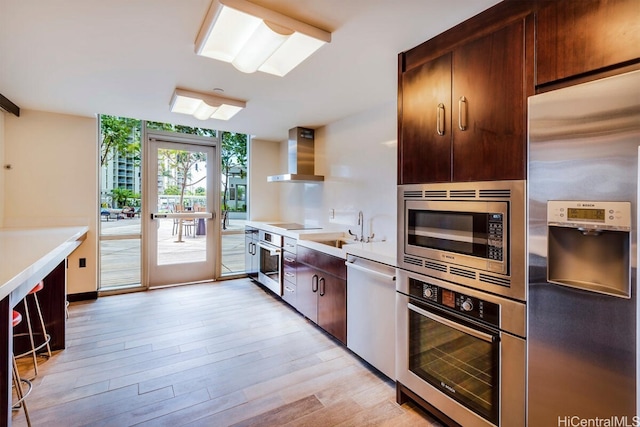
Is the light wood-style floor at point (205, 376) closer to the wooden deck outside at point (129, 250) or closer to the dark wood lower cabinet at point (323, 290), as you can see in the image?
the dark wood lower cabinet at point (323, 290)

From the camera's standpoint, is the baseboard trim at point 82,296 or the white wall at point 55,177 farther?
the baseboard trim at point 82,296

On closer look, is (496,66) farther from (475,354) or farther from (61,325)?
(61,325)

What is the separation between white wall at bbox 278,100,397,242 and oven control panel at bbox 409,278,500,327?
1.20 metres

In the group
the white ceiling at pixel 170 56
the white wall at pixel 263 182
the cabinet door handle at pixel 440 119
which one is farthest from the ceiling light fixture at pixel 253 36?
the white wall at pixel 263 182

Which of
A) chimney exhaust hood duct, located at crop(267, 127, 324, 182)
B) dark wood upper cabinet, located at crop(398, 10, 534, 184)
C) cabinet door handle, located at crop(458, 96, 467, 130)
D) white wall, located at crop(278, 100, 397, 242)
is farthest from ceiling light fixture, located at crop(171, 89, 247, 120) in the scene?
cabinet door handle, located at crop(458, 96, 467, 130)

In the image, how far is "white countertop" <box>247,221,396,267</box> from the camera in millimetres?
2227

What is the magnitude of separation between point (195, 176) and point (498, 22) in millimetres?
4326

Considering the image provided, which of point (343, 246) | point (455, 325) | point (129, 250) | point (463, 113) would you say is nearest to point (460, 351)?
point (455, 325)

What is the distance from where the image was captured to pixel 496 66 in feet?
4.89

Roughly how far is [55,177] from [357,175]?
368 cm

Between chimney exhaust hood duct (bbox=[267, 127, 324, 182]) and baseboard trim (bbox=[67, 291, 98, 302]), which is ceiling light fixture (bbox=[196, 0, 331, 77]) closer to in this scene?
chimney exhaust hood duct (bbox=[267, 127, 324, 182])

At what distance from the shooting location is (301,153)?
4285 mm

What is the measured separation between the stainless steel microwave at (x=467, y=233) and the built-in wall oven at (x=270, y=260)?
86.1 inches

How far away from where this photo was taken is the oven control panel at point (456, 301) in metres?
1.52
